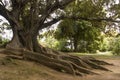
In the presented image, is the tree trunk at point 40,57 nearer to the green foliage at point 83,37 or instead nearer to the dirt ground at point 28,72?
the dirt ground at point 28,72

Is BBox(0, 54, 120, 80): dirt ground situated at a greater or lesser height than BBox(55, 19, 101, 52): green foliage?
lesser

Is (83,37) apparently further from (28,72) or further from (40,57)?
(28,72)

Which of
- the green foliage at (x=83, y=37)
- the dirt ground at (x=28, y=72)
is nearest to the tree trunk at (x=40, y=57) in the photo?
the dirt ground at (x=28, y=72)

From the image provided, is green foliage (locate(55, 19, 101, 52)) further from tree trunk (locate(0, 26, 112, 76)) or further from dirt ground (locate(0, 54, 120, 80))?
dirt ground (locate(0, 54, 120, 80))

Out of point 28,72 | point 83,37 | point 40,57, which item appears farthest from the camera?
point 83,37

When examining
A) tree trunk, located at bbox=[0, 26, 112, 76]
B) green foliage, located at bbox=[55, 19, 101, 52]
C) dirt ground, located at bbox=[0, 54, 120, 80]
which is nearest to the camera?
dirt ground, located at bbox=[0, 54, 120, 80]

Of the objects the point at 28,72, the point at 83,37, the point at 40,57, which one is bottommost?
the point at 28,72

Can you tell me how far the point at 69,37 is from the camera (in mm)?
41375

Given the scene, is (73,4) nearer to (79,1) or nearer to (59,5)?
(79,1)

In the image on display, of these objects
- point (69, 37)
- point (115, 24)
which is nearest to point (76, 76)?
point (115, 24)

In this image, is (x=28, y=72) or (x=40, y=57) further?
(x=40, y=57)

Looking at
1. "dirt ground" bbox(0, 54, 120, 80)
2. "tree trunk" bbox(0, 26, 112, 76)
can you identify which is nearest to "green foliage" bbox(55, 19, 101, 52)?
"tree trunk" bbox(0, 26, 112, 76)

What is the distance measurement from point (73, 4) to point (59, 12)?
108 cm

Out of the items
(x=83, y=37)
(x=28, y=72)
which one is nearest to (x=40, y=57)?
(x=28, y=72)
